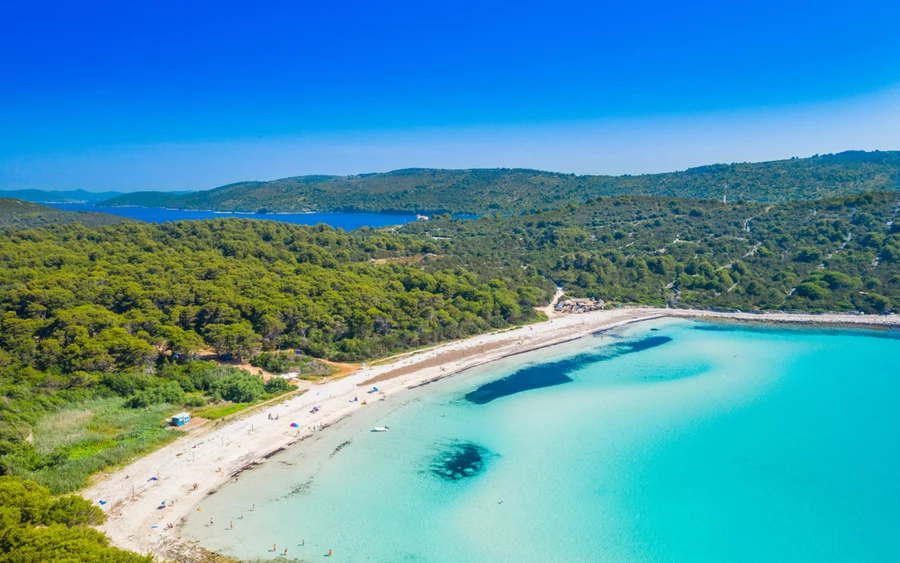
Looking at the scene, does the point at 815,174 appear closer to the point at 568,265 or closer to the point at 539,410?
the point at 568,265

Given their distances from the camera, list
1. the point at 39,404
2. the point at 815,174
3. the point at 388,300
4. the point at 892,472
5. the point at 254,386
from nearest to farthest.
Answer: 1. the point at 892,472
2. the point at 39,404
3. the point at 254,386
4. the point at 388,300
5. the point at 815,174

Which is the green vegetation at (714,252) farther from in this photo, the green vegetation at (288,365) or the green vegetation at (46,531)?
the green vegetation at (46,531)

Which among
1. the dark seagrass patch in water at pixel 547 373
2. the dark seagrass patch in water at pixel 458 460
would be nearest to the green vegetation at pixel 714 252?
the dark seagrass patch in water at pixel 547 373

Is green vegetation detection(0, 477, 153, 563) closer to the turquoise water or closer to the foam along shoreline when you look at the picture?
the foam along shoreline

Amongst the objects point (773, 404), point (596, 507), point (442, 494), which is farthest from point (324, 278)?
point (773, 404)

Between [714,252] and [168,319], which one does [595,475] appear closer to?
[168,319]

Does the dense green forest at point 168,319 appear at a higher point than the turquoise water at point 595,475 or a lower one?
higher
